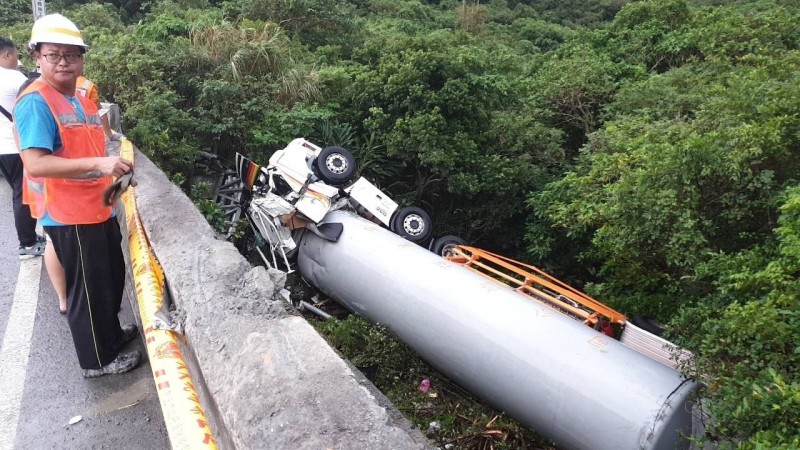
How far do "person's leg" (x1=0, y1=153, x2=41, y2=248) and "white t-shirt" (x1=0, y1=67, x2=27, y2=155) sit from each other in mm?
83

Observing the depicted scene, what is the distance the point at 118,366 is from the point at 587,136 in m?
6.37

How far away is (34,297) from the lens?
3697mm

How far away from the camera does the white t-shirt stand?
4.16m

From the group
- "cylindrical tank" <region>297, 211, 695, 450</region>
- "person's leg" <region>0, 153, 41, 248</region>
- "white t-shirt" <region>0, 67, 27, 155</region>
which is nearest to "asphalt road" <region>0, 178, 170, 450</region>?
"person's leg" <region>0, 153, 41, 248</region>

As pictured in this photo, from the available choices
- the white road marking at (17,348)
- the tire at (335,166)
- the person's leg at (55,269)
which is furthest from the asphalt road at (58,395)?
the tire at (335,166)

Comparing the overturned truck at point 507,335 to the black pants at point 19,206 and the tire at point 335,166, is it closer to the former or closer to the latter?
the tire at point 335,166

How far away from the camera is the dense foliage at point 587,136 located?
2838mm

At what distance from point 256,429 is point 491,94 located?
7046mm

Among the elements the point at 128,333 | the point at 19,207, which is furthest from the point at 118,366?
the point at 19,207

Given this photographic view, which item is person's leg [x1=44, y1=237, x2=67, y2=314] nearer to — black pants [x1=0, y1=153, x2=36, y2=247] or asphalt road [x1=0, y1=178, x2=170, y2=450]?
asphalt road [x1=0, y1=178, x2=170, y2=450]

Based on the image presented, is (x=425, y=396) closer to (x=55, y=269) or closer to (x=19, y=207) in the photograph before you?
(x=55, y=269)

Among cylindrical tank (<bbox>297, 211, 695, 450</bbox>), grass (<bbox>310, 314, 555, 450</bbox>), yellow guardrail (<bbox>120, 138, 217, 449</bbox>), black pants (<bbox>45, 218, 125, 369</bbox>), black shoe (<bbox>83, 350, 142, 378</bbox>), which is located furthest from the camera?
grass (<bbox>310, 314, 555, 450</bbox>)

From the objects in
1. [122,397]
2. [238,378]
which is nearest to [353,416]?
[238,378]

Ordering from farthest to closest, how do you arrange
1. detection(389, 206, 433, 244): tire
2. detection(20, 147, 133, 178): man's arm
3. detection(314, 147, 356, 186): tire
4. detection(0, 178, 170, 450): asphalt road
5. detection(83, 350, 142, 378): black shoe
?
1. detection(389, 206, 433, 244): tire
2. detection(314, 147, 356, 186): tire
3. detection(83, 350, 142, 378): black shoe
4. detection(0, 178, 170, 450): asphalt road
5. detection(20, 147, 133, 178): man's arm
